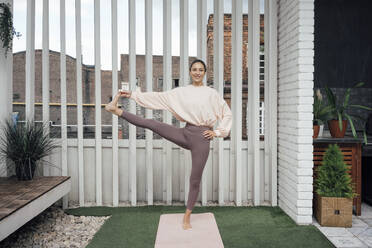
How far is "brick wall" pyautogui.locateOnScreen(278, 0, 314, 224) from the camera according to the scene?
11.1ft

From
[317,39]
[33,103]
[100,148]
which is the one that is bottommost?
[100,148]

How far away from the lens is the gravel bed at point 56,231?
9.93ft

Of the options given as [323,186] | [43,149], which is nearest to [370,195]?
[323,186]

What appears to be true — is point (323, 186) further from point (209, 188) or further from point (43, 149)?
point (43, 149)

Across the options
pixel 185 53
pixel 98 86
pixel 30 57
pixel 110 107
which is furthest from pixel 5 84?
pixel 185 53

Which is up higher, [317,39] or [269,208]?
[317,39]

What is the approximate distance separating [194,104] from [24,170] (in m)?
2.11

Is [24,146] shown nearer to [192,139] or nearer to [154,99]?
[154,99]

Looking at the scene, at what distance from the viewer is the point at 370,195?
4152 millimetres

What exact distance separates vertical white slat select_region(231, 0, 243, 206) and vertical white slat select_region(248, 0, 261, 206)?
160mm

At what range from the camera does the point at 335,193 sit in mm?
3336

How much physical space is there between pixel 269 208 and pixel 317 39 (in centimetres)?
249

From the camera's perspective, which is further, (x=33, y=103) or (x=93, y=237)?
(x=33, y=103)

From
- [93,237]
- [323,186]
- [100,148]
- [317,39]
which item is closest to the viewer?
[93,237]
